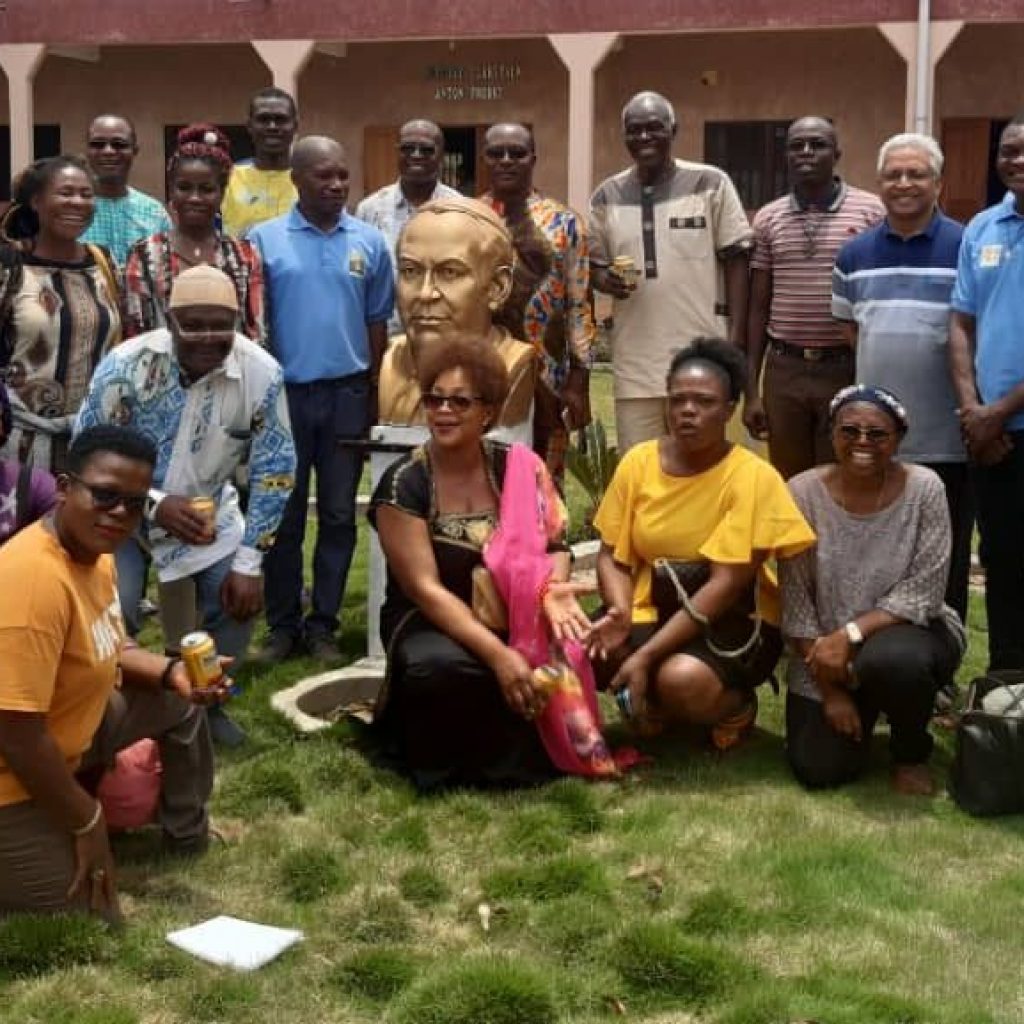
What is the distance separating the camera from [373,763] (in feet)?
18.0

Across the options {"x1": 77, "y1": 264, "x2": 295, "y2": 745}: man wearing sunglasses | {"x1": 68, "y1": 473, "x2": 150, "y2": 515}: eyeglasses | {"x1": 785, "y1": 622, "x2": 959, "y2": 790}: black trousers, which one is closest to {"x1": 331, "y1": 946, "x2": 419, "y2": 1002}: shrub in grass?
{"x1": 68, "y1": 473, "x2": 150, "y2": 515}: eyeglasses

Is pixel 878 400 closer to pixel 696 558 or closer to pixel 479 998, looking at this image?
pixel 696 558

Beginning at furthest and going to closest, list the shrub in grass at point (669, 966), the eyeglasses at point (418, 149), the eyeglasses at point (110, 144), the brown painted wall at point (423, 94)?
the brown painted wall at point (423, 94) < the eyeglasses at point (110, 144) < the eyeglasses at point (418, 149) < the shrub in grass at point (669, 966)

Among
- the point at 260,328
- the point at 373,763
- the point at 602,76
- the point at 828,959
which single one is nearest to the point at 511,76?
the point at 602,76

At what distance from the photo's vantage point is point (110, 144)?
291 inches

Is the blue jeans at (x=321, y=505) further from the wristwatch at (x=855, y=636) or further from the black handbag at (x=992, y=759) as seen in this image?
the black handbag at (x=992, y=759)

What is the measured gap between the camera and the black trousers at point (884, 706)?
17.1ft

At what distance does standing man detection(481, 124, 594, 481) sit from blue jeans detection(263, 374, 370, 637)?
76cm

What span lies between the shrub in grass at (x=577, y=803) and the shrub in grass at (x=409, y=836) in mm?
437

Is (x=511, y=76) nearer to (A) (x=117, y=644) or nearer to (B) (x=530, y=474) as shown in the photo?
(B) (x=530, y=474)

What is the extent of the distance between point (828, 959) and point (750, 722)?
1.77 metres

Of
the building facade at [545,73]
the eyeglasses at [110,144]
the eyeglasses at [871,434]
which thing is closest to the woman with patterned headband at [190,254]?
the eyeglasses at [110,144]

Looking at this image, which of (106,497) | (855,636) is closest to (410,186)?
(855,636)

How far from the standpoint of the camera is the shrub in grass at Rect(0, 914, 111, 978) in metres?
3.92
